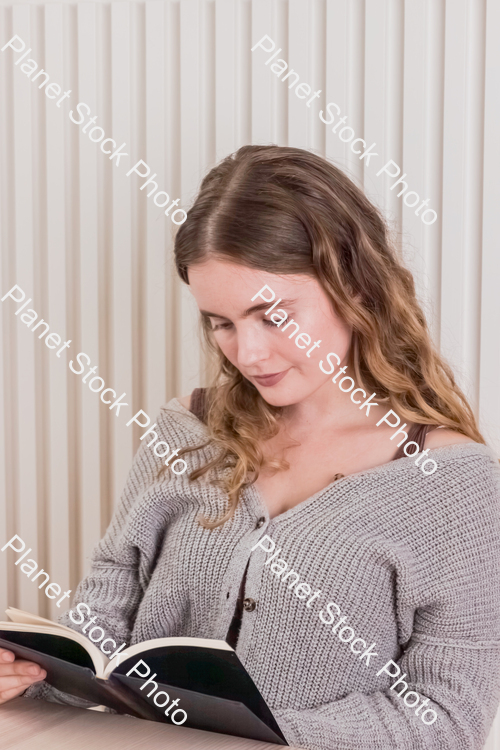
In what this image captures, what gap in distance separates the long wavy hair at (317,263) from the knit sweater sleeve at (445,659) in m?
0.18

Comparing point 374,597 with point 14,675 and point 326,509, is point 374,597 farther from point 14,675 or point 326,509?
point 14,675

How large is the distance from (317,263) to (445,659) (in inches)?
24.1

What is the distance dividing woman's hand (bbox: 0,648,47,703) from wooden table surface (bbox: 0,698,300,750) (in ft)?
0.07

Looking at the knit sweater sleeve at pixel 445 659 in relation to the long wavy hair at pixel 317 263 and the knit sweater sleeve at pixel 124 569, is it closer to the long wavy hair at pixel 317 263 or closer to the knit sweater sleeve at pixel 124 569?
the long wavy hair at pixel 317 263

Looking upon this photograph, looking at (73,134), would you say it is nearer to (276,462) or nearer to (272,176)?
(272,176)

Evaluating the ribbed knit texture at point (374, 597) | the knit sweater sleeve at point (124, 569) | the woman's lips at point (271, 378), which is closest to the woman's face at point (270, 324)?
the woman's lips at point (271, 378)

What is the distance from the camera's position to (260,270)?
1.10 meters

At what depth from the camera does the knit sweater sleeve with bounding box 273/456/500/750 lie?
0.98 m

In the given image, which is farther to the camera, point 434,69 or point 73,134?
point 73,134

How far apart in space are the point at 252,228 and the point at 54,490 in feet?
3.02

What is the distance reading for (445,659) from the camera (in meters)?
1.04

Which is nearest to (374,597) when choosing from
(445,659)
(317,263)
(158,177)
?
(445,659)

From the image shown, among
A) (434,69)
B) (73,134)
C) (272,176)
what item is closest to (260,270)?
(272,176)

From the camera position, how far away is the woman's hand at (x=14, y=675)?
959mm
